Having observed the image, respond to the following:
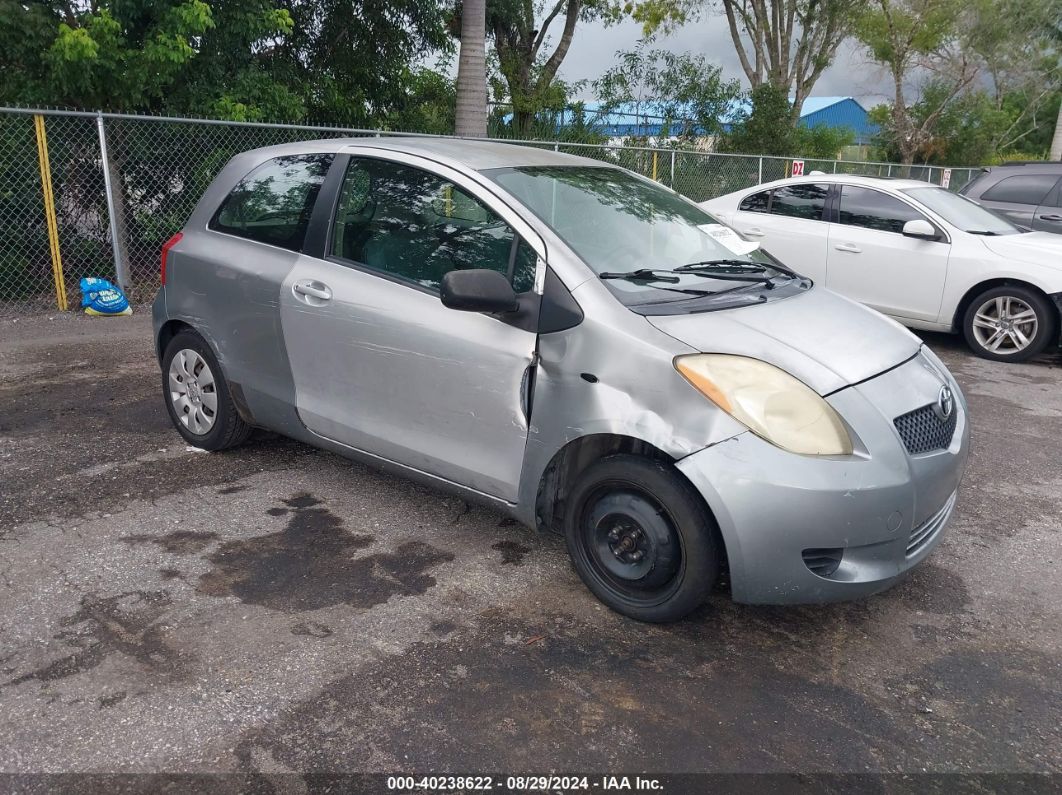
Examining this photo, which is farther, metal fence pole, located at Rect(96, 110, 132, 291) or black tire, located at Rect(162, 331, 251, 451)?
metal fence pole, located at Rect(96, 110, 132, 291)

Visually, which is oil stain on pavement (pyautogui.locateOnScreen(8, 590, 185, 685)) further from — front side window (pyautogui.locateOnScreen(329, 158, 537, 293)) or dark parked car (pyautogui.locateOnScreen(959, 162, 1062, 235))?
dark parked car (pyautogui.locateOnScreen(959, 162, 1062, 235))

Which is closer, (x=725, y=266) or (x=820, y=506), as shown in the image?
(x=820, y=506)

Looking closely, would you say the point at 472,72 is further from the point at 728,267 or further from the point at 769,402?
the point at 769,402

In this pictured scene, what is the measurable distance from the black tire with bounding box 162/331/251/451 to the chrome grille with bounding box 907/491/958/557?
3.39 metres

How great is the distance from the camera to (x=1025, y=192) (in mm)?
10156

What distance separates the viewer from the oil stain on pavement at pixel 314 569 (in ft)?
11.5

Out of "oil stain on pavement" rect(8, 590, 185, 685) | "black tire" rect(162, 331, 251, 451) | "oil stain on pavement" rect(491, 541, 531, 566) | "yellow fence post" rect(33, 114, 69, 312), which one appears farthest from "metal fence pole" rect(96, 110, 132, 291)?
"oil stain on pavement" rect(491, 541, 531, 566)

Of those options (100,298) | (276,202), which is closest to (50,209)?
(100,298)

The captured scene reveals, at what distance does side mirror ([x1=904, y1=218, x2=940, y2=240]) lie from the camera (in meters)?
7.96

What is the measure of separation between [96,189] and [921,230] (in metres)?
8.19

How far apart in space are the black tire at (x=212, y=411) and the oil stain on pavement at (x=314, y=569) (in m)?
0.94

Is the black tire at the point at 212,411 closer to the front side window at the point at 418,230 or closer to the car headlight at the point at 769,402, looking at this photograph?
the front side window at the point at 418,230

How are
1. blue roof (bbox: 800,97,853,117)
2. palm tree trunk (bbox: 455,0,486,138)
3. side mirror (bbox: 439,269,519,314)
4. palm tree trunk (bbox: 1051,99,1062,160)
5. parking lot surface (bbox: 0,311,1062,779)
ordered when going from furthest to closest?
blue roof (bbox: 800,97,853,117) → palm tree trunk (bbox: 1051,99,1062,160) → palm tree trunk (bbox: 455,0,486,138) → side mirror (bbox: 439,269,519,314) → parking lot surface (bbox: 0,311,1062,779)

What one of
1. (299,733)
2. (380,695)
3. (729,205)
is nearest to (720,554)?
(380,695)
